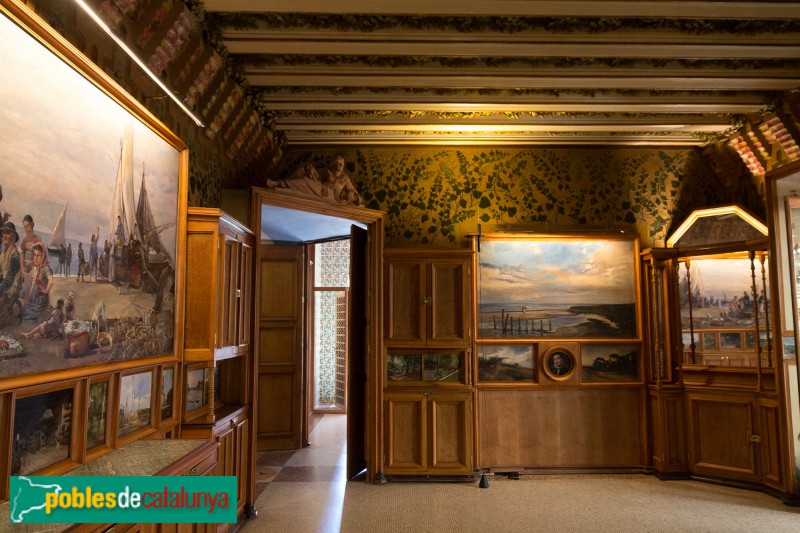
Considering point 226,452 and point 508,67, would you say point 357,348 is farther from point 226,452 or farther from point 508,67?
point 508,67

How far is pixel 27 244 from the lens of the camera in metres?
2.09

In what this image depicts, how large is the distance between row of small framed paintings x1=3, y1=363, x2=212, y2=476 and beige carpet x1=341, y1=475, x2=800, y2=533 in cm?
204

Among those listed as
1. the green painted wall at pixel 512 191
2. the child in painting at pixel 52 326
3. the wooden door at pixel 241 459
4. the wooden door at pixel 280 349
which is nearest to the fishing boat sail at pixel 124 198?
the child in painting at pixel 52 326

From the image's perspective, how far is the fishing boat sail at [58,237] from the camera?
7.39 ft

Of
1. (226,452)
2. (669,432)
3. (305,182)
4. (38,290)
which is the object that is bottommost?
(669,432)

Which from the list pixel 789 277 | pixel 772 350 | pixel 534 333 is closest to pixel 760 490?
pixel 772 350

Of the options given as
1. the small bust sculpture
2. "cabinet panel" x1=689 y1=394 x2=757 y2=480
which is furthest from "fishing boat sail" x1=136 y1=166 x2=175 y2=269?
"cabinet panel" x1=689 y1=394 x2=757 y2=480

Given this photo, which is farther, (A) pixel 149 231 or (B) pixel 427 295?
(B) pixel 427 295

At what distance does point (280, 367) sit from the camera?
24.1 feet

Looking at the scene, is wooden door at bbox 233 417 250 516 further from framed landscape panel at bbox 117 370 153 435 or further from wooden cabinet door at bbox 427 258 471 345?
wooden cabinet door at bbox 427 258 471 345

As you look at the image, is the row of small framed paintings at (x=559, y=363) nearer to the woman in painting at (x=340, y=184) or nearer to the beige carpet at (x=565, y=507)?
the beige carpet at (x=565, y=507)

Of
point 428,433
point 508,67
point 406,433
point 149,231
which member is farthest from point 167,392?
point 508,67

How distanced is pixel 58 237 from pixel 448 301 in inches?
173

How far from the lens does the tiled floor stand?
4586mm
